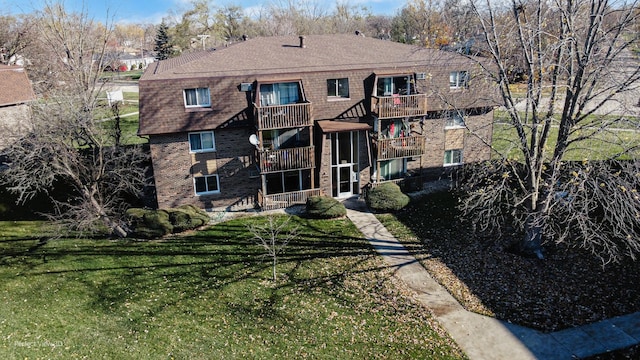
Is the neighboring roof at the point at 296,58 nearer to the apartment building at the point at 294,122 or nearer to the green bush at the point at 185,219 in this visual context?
the apartment building at the point at 294,122

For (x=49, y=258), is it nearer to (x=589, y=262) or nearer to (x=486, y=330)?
(x=486, y=330)

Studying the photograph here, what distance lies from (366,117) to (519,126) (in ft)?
33.2

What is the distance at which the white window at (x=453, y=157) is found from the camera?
2694 centimetres

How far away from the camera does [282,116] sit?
2264 cm

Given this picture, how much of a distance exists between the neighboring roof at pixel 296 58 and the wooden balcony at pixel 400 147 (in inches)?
161

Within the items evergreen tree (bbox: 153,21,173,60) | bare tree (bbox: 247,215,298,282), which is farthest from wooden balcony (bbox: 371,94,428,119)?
evergreen tree (bbox: 153,21,173,60)

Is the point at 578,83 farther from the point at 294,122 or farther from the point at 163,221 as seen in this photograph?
the point at 163,221

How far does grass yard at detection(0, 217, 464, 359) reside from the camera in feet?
42.8

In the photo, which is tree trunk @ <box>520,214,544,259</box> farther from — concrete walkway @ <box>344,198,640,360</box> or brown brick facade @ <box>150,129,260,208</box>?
brown brick facade @ <box>150,129,260,208</box>

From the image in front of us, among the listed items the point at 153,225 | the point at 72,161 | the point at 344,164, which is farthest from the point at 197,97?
the point at 344,164

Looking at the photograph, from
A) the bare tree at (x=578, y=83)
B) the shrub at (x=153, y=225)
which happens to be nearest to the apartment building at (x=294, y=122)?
the shrub at (x=153, y=225)

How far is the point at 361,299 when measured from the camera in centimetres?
1570

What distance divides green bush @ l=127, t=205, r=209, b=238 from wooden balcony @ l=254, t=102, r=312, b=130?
5422 mm

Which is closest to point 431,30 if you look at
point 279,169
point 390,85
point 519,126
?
point 390,85
